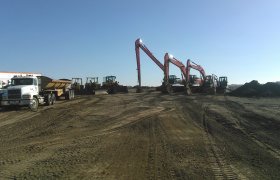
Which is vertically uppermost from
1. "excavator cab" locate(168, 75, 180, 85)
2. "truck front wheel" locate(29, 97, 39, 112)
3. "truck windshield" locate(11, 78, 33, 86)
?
"excavator cab" locate(168, 75, 180, 85)

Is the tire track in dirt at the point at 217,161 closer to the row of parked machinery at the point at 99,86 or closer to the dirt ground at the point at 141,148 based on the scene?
the dirt ground at the point at 141,148

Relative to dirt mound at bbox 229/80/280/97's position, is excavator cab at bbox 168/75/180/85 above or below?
above

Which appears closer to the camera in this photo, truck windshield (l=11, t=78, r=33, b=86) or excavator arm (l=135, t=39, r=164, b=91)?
truck windshield (l=11, t=78, r=33, b=86)

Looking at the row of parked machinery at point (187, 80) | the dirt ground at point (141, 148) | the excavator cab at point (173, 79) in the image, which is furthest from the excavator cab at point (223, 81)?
the dirt ground at point (141, 148)

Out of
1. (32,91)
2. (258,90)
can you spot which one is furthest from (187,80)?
(32,91)

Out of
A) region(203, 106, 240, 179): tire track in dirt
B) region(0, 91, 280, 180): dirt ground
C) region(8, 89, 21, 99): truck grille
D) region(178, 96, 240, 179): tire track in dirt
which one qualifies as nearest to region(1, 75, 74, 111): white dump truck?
region(8, 89, 21, 99): truck grille

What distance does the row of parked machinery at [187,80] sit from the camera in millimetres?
51256

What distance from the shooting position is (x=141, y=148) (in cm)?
1218

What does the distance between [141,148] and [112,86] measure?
44520 mm

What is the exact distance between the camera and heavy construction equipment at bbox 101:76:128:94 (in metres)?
56.4

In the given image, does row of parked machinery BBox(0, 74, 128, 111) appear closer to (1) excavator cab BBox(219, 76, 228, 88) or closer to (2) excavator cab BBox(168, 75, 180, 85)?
(2) excavator cab BBox(168, 75, 180, 85)

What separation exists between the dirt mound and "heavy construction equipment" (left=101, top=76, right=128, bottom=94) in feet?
51.2

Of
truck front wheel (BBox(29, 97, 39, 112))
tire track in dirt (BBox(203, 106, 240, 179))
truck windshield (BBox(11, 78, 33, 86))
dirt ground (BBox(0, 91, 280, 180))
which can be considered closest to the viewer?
tire track in dirt (BBox(203, 106, 240, 179))

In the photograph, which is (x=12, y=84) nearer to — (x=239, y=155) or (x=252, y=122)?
(x=252, y=122)
